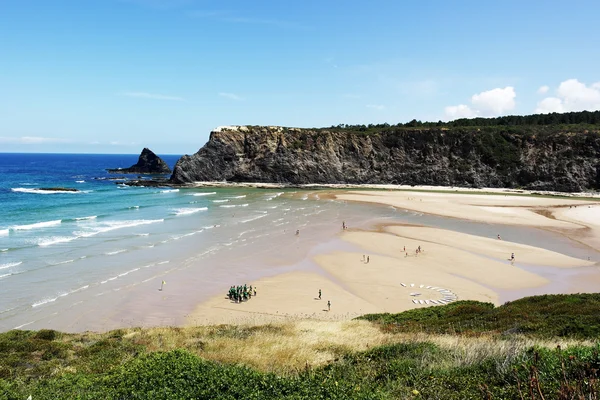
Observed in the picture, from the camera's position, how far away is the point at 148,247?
3578cm

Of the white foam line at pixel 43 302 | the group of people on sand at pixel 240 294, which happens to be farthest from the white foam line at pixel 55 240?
the group of people on sand at pixel 240 294

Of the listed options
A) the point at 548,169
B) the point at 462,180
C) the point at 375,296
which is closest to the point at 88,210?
the point at 375,296

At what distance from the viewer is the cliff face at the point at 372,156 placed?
89.9m

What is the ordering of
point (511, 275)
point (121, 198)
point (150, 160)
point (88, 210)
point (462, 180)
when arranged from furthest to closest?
point (150, 160)
point (462, 180)
point (121, 198)
point (88, 210)
point (511, 275)

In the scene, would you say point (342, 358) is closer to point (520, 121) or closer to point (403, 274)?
point (403, 274)

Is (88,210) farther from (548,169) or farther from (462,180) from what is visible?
(548,169)

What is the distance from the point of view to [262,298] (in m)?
24.8

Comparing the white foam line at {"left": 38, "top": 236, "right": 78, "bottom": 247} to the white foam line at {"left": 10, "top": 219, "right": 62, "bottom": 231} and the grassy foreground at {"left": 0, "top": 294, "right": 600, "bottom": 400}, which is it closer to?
the white foam line at {"left": 10, "top": 219, "right": 62, "bottom": 231}

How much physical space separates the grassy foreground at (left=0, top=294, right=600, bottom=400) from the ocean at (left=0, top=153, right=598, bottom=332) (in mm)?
6365

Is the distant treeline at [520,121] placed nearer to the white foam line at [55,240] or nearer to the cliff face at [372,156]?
the cliff face at [372,156]

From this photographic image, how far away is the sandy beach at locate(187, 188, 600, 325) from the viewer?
2325 cm

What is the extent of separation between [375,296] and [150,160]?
128326 mm

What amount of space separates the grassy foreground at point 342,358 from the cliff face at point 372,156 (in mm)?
79226

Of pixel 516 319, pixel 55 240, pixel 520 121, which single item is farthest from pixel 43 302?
pixel 520 121
